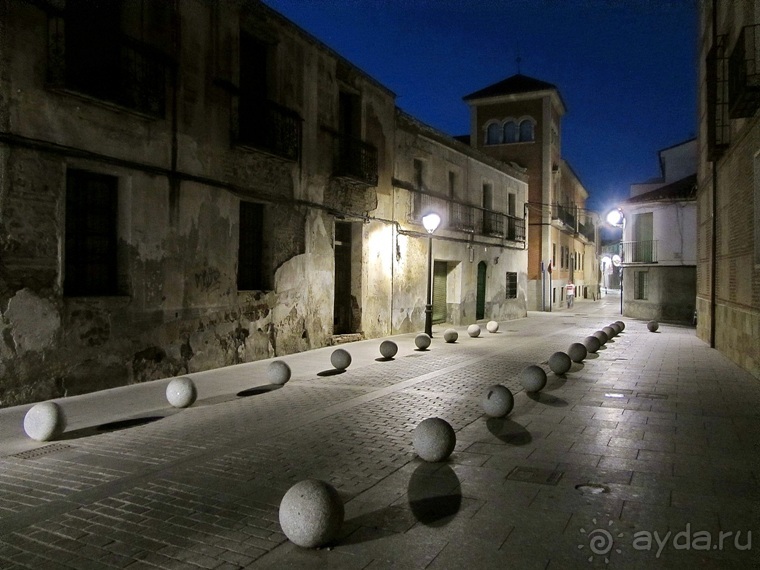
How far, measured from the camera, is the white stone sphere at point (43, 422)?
6527mm

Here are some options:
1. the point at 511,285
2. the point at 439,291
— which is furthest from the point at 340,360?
the point at 511,285

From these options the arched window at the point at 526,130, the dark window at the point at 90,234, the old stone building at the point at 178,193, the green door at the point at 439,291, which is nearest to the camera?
the old stone building at the point at 178,193

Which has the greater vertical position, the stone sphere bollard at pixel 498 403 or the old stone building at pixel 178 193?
the old stone building at pixel 178 193

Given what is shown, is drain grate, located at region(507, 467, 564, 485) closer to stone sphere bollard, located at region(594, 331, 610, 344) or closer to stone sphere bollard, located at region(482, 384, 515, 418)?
stone sphere bollard, located at region(482, 384, 515, 418)

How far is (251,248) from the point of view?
1351 centimetres

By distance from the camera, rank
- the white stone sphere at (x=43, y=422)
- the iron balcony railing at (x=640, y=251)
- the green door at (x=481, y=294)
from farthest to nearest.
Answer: the iron balcony railing at (x=640, y=251)
the green door at (x=481, y=294)
the white stone sphere at (x=43, y=422)

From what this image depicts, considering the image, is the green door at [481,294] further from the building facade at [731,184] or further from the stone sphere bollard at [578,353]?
the stone sphere bollard at [578,353]

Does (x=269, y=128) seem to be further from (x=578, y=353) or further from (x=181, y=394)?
(x=578, y=353)

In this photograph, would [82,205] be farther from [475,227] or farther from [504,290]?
[504,290]

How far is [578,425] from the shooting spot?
24.4 ft

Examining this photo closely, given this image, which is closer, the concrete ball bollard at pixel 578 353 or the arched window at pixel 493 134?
the concrete ball bollard at pixel 578 353

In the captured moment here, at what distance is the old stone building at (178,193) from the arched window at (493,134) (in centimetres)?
2108

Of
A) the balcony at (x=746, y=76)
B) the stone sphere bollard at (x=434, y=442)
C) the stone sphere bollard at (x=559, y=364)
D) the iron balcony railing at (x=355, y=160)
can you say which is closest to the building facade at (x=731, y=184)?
the balcony at (x=746, y=76)

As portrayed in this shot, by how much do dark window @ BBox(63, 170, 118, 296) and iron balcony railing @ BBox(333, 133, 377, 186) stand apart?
275 inches
